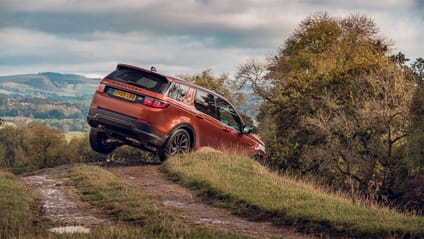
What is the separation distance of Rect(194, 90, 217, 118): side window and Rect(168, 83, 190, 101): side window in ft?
1.82

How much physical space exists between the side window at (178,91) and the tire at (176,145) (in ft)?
3.24

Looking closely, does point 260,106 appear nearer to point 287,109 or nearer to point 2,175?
point 287,109

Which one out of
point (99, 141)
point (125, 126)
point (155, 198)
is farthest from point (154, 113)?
point (155, 198)

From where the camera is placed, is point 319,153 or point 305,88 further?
point 305,88

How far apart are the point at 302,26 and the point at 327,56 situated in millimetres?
6334

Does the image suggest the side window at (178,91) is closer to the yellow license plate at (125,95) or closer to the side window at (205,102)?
the side window at (205,102)

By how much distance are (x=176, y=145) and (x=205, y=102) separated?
1627mm

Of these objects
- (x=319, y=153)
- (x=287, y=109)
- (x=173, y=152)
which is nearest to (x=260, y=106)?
(x=287, y=109)

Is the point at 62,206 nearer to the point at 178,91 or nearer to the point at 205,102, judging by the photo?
the point at 178,91

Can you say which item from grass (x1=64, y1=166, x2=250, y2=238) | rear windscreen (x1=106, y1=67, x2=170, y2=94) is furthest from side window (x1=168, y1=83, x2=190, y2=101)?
grass (x1=64, y1=166, x2=250, y2=238)

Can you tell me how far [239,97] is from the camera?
160 ft

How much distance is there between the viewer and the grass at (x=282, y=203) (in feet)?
29.7

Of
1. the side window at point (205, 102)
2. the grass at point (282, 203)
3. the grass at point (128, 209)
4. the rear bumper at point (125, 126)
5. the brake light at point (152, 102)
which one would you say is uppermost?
the side window at point (205, 102)

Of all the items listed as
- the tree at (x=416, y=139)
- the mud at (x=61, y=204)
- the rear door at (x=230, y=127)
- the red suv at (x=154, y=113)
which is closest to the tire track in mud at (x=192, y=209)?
the red suv at (x=154, y=113)
